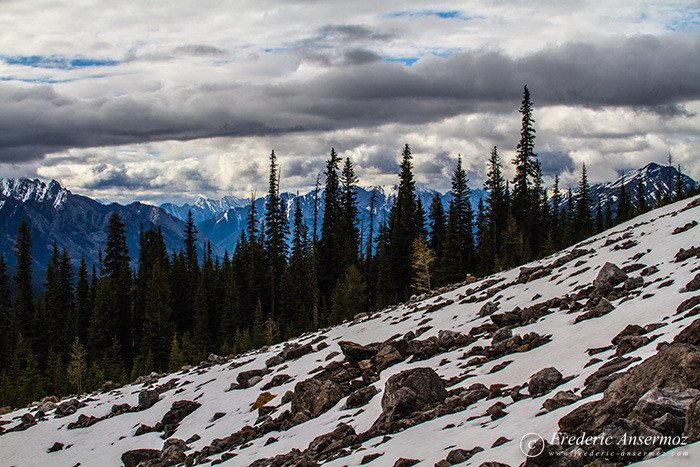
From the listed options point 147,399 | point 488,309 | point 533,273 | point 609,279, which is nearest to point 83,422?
point 147,399

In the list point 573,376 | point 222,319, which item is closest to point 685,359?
point 573,376

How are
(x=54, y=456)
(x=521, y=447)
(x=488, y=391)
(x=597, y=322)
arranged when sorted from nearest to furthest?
1. (x=521, y=447)
2. (x=488, y=391)
3. (x=597, y=322)
4. (x=54, y=456)

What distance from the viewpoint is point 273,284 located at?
58.9m

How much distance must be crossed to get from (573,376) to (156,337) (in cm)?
5328

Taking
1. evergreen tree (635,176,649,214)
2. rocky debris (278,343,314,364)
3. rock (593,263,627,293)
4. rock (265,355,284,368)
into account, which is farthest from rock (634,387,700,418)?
evergreen tree (635,176,649,214)

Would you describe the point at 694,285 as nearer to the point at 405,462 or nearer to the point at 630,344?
the point at 630,344

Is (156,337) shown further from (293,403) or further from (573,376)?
(573,376)

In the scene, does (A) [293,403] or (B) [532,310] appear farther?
(B) [532,310]

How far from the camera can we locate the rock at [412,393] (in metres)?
13.4

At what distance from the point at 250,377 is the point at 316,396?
9.63m

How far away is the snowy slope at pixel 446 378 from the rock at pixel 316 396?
1.20 feet

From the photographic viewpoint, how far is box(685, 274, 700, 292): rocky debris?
15.0 metres

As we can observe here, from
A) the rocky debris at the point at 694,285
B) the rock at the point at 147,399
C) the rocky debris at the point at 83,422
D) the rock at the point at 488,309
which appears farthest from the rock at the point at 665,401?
the rocky debris at the point at 83,422

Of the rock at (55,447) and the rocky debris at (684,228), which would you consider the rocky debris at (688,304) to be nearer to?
the rocky debris at (684,228)
